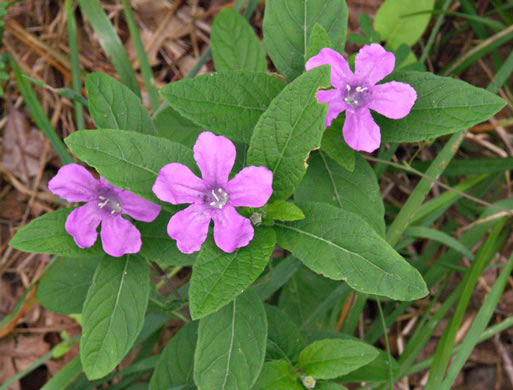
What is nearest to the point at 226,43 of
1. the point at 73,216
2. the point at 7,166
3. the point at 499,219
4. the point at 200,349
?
the point at 73,216

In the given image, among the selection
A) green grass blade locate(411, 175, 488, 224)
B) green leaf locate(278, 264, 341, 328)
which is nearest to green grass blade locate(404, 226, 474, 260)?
green grass blade locate(411, 175, 488, 224)

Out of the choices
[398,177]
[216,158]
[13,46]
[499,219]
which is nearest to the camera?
[216,158]

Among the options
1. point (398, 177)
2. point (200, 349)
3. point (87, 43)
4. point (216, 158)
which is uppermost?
point (216, 158)

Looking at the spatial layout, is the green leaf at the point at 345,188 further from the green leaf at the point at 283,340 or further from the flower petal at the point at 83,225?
the flower petal at the point at 83,225

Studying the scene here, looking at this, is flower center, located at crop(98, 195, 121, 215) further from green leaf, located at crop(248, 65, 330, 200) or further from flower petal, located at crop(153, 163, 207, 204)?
green leaf, located at crop(248, 65, 330, 200)

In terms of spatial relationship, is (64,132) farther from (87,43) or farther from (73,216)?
(73,216)

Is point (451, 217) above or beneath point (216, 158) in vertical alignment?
beneath
